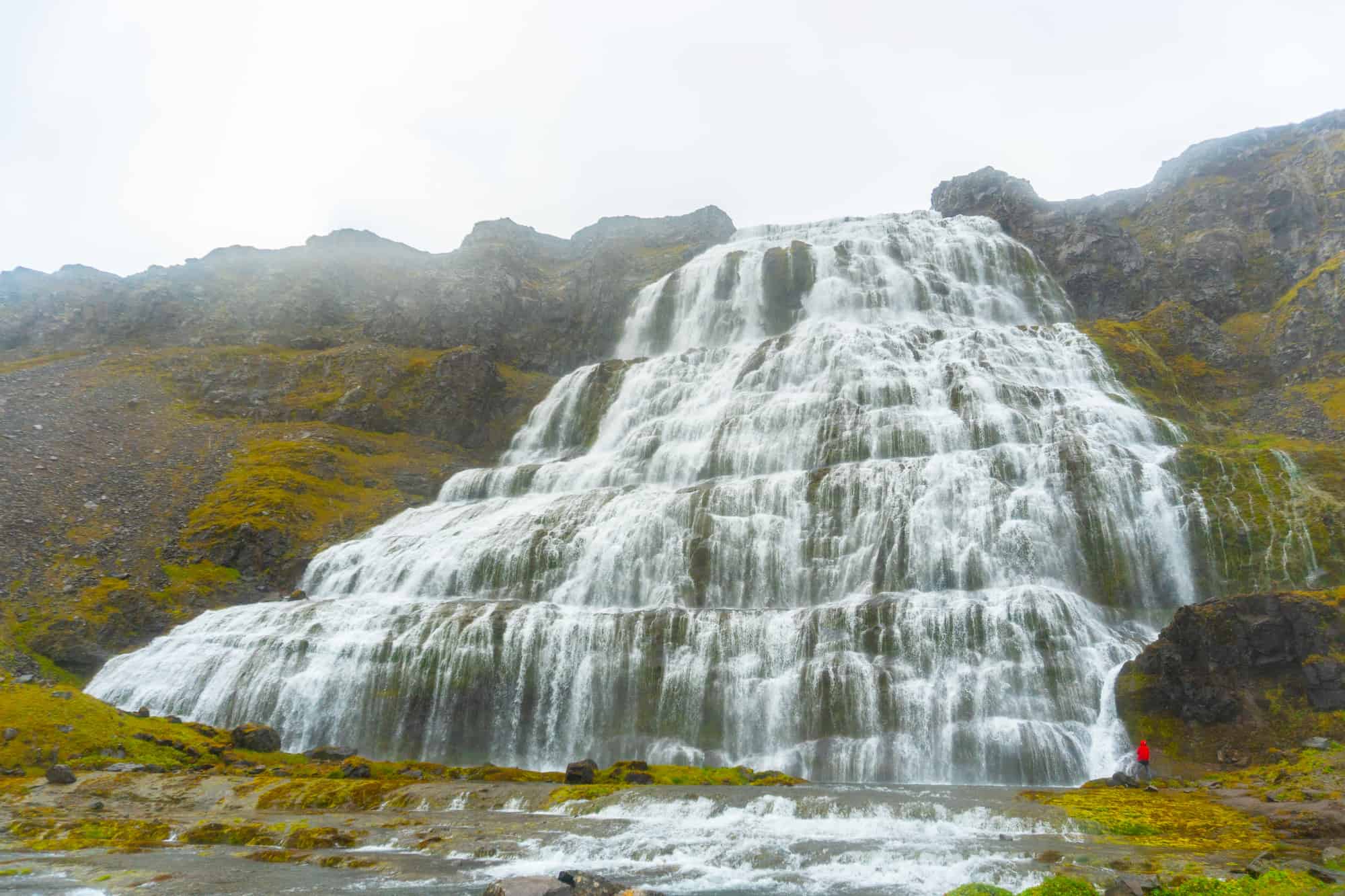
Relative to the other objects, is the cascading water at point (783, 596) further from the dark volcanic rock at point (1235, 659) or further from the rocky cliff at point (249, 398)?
the rocky cliff at point (249, 398)

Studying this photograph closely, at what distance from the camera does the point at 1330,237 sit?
61969 millimetres

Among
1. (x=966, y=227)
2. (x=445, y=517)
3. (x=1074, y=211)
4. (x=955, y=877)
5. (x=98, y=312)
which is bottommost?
(x=955, y=877)

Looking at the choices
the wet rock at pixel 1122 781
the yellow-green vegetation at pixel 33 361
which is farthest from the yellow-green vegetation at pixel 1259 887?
the yellow-green vegetation at pixel 33 361

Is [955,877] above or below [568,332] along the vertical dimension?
below

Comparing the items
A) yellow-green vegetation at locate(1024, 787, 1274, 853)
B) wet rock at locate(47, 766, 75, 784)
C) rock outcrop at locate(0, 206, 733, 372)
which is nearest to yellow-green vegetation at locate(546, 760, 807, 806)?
yellow-green vegetation at locate(1024, 787, 1274, 853)

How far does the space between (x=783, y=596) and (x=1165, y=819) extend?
1891 cm

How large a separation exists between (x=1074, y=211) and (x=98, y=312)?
330 feet

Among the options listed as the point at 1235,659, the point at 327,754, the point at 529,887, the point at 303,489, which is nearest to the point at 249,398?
the point at 303,489

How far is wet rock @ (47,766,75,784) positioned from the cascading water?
11231 mm

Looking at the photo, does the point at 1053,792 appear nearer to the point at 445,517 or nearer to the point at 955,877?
the point at 955,877

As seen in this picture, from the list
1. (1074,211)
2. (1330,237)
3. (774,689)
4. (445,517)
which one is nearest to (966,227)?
(1074,211)

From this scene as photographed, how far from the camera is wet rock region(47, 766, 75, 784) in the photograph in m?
23.3

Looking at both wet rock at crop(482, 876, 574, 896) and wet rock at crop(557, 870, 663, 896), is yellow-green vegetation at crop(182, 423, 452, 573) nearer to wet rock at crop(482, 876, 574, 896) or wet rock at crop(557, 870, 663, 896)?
wet rock at crop(482, 876, 574, 896)

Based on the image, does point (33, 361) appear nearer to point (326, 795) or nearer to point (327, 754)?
point (327, 754)
